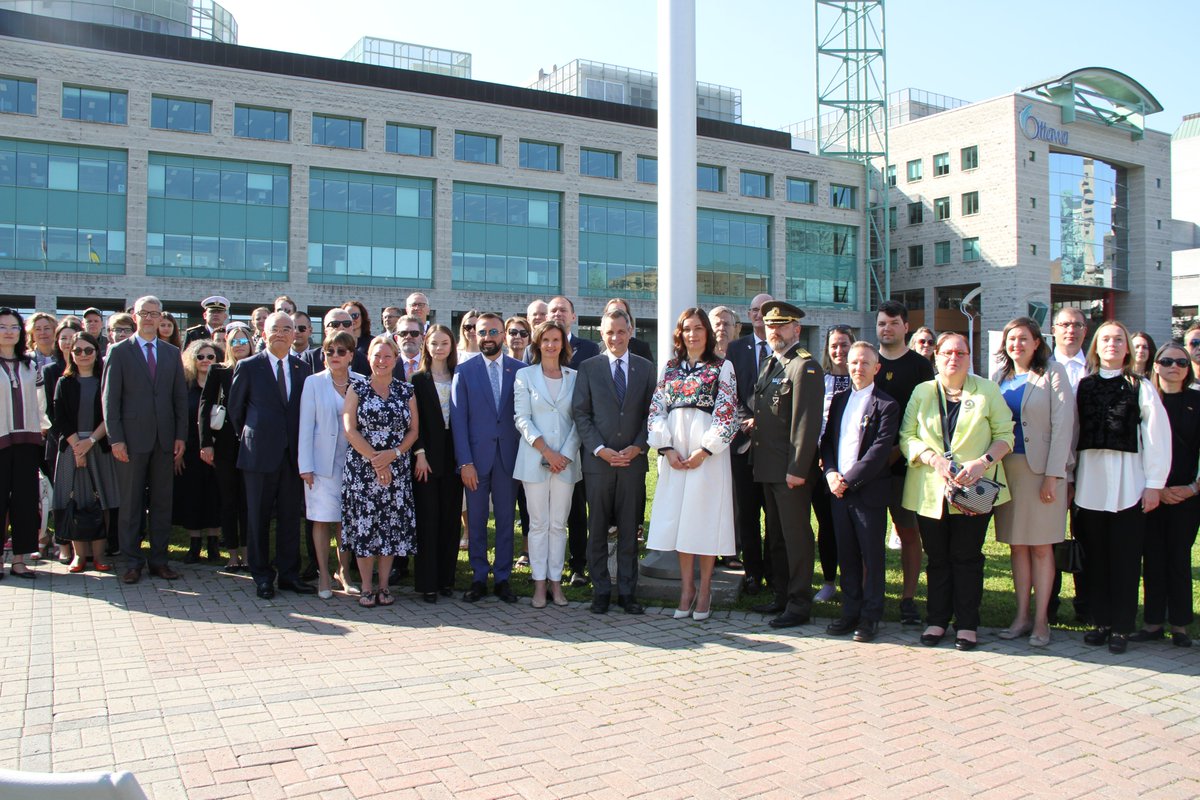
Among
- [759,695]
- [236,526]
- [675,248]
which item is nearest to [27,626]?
[236,526]

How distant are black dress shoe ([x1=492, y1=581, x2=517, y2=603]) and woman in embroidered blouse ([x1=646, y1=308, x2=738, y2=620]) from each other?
4.24 feet

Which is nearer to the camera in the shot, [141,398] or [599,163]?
[141,398]

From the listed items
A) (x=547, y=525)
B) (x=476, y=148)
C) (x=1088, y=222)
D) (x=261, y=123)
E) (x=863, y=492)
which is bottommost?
(x=547, y=525)

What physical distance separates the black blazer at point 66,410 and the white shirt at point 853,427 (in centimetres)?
639

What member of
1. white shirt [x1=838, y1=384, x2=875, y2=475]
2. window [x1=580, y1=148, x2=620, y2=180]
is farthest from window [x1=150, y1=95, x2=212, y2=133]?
white shirt [x1=838, y1=384, x2=875, y2=475]

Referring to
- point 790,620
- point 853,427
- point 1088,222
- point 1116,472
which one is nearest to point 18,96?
point 853,427

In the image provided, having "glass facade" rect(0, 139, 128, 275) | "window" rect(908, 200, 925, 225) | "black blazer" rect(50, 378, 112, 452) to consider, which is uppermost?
"window" rect(908, 200, 925, 225)

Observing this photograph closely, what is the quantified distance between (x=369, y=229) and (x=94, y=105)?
1179cm

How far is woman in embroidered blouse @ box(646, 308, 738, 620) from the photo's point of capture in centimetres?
656

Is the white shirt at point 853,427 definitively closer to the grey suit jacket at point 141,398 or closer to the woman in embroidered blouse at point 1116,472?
the woman in embroidered blouse at point 1116,472

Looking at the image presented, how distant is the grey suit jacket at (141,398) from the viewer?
25.1 feet

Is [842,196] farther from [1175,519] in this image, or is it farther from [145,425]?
[145,425]

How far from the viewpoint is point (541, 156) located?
44.7m

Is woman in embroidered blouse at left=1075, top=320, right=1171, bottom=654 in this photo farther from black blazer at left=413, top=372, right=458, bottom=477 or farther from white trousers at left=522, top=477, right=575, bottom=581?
black blazer at left=413, top=372, right=458, bottom=477
